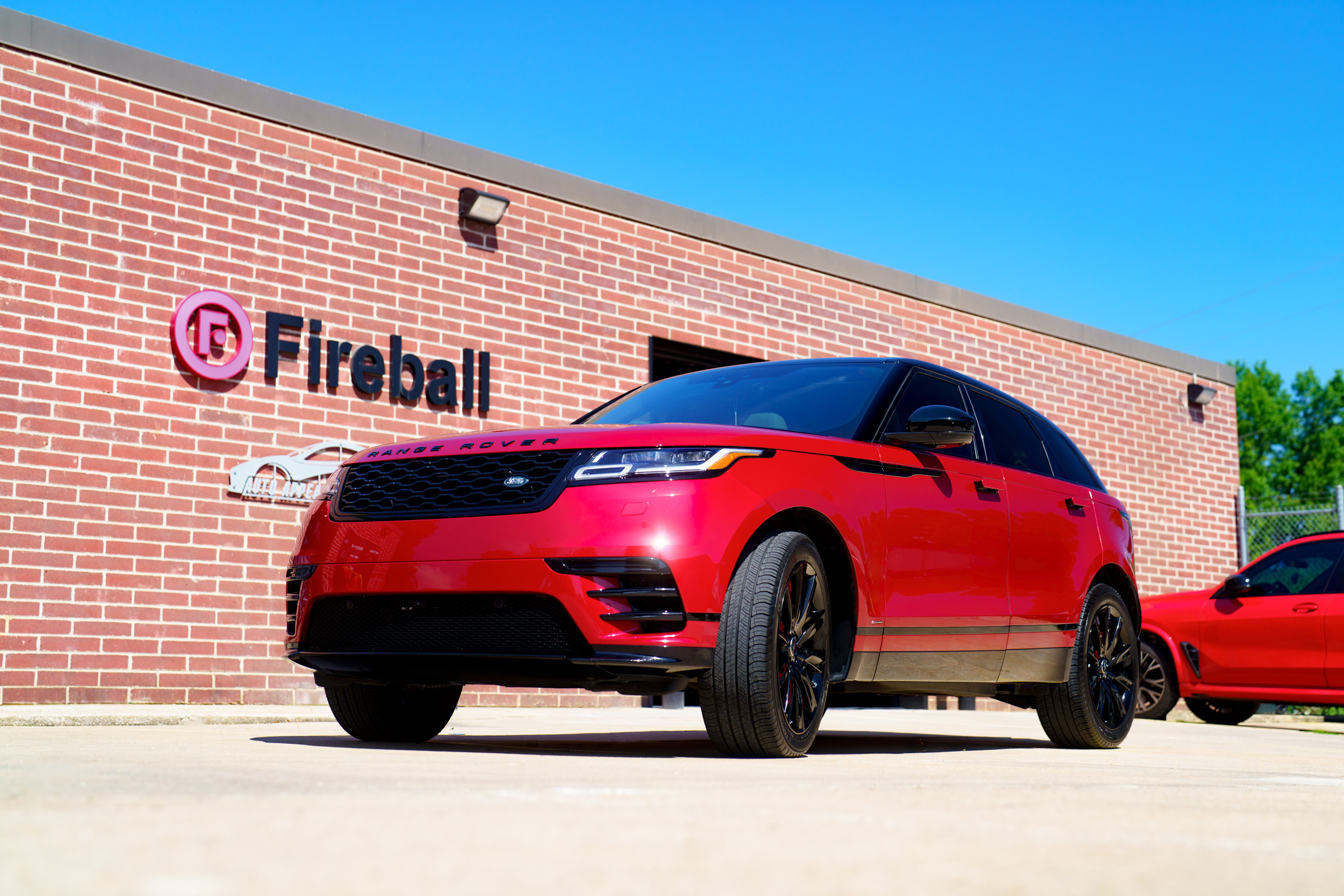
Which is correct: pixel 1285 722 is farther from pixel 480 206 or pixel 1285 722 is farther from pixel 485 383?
pixel 480 206

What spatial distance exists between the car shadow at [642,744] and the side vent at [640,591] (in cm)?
67

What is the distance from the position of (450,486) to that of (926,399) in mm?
2479

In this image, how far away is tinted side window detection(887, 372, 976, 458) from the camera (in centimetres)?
643

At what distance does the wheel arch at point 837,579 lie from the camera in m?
5.60

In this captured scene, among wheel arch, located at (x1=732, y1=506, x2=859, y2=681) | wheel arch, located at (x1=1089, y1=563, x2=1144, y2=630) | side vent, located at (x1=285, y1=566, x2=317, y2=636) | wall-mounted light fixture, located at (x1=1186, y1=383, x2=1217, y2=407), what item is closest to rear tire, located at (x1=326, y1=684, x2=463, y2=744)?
side vent, located at (x1=285, y1=566, x2=317, y2=636)

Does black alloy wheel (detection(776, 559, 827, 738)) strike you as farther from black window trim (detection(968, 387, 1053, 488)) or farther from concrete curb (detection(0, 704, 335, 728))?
concrete curb (detection(0, 704, 335, 728))

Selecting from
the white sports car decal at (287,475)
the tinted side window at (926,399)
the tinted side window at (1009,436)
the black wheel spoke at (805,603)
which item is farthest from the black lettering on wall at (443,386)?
the black wheel spoke at (805,603)

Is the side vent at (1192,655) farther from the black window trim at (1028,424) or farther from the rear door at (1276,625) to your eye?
the black window trim at (1028,424)

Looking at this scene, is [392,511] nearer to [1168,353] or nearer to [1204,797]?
[1204,797]

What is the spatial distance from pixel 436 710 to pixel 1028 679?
2879 mm

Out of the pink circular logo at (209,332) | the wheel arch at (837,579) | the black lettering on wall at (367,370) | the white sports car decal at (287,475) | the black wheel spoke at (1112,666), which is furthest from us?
Result: the black lettering on wall at (367,370)

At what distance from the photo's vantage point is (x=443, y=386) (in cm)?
1265

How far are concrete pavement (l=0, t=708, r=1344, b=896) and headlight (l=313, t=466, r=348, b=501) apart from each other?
3.37ft

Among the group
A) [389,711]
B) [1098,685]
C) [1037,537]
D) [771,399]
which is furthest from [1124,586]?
[389,711]
